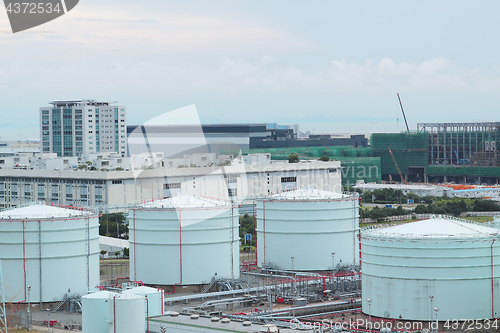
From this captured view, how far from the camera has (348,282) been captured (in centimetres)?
4522

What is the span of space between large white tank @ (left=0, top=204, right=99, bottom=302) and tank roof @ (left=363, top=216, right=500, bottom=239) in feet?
51.1

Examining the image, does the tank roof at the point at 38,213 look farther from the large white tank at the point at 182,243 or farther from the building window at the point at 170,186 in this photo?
the building window at the point at 170,186

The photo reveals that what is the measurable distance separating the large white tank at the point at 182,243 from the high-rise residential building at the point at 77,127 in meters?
102

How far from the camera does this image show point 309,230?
164 feet

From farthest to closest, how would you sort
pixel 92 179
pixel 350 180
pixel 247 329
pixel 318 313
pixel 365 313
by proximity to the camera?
1. pixel 350 180
2. pixel 92 179
3. pixel 318 313
4. pixel 365 313
5. pixel 247 329

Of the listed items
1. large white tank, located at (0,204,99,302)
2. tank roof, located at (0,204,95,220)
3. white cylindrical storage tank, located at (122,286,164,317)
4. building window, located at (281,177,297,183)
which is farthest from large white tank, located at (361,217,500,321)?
building window, located at (281,177,297,183)

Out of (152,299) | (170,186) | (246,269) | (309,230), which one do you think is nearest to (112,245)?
(246,269)

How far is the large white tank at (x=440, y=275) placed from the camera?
3434 cm

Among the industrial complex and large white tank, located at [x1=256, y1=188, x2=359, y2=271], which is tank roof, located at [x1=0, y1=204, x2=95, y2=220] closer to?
the industrial complex

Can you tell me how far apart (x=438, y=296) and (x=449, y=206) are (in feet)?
193

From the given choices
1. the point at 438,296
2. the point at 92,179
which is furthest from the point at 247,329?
the point at 92,179

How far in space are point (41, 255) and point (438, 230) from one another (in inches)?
800

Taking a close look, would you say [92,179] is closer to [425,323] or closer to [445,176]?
[425,323]

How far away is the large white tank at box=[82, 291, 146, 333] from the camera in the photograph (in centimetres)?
3231
